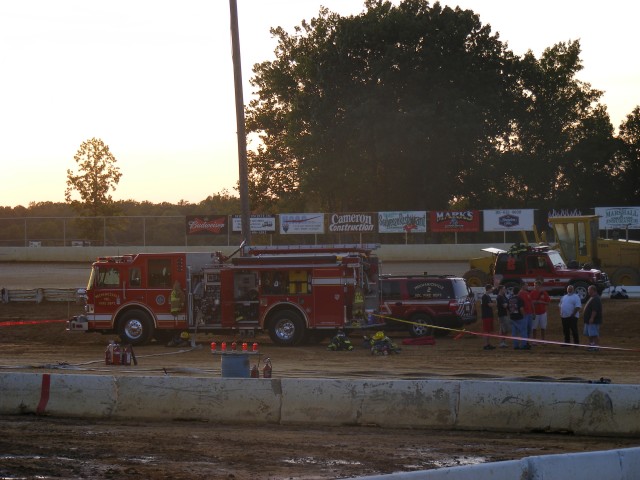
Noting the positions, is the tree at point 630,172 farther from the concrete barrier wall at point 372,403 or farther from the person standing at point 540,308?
the concrete barrier wall at point 372,403

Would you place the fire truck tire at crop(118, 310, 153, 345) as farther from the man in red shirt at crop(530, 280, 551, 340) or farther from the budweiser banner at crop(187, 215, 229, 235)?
the budweiser banner at crop(187, 215, 229, 235)

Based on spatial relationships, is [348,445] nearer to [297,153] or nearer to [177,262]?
[177,262]

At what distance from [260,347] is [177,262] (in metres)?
3.07

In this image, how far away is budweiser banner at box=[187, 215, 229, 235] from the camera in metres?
51.4

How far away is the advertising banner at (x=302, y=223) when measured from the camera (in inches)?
1943

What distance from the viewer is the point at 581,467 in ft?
27.7

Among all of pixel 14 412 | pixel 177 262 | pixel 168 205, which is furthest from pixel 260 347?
pixel 168 205

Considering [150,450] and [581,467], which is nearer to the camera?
[581,467]

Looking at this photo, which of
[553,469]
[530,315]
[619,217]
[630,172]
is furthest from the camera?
[630,172]

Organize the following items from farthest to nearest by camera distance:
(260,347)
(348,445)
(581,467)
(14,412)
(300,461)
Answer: (260,347), (14,412), (348,445), (300,461), (581,467)

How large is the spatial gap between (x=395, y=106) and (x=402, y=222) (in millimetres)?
15363

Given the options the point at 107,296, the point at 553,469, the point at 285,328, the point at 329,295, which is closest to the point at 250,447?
the point at 553,469

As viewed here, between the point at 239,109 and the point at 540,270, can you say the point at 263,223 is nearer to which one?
the point at 540,270

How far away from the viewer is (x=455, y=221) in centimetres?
4953
